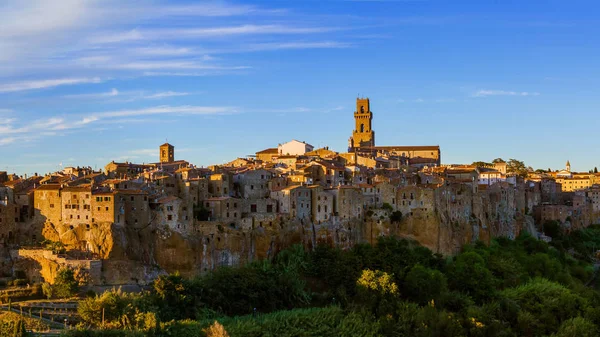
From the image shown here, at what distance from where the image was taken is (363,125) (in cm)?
9538

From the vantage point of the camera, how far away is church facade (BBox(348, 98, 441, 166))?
78.0 metres

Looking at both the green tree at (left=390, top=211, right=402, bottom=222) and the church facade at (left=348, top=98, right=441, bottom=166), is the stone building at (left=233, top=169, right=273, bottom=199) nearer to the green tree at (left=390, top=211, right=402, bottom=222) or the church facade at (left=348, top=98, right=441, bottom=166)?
the green tree at (left=390, top=211, right=402, bottom=222)

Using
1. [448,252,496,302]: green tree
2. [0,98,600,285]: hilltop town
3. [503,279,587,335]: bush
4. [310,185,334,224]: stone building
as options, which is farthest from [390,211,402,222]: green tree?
[503,279,587,335]: bush

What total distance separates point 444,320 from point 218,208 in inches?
584

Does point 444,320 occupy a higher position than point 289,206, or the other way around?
point 289,206

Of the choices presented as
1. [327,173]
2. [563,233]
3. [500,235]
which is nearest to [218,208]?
[327,173]

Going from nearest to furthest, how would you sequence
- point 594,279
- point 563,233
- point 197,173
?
1. point 197,173
2. point 594,279
3. point 563,233

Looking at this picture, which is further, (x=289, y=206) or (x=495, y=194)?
(x=495, y=194)

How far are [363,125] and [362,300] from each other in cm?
5248

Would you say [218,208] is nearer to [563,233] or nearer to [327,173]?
[327,173]

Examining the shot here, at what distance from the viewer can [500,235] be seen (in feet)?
220

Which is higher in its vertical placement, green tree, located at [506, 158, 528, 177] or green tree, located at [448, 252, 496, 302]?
green tree, located at [506, 158, 528, 177]

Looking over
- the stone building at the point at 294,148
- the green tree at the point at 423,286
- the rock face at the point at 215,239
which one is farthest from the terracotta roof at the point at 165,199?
the stone building at the point at 294,148

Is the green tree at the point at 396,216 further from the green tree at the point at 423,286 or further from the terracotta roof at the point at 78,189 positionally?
the terracotta roof at the point at 78,189
